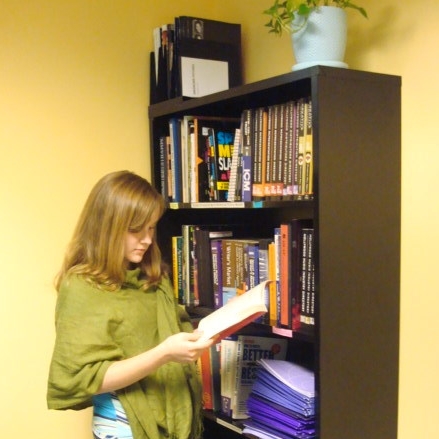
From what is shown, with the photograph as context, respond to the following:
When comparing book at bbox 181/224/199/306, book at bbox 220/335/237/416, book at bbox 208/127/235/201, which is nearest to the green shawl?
book at bbox 220/335/237/416

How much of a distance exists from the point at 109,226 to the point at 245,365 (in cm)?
64

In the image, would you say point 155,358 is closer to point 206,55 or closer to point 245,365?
point 245,365

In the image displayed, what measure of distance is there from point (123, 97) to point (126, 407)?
1.13m

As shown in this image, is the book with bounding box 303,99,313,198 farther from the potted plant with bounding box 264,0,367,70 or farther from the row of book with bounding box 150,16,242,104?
the row of book with bounding box 150,16,242,104

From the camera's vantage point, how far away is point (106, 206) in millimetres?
1571

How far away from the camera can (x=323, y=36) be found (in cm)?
151

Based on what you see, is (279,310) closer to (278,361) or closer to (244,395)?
(278,361)

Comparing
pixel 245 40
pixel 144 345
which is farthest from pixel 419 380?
pixel 245 40

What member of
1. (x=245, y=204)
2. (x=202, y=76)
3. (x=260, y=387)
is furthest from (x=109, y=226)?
(x=202, y=76)

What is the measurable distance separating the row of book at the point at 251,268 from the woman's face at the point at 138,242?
31 centimetres

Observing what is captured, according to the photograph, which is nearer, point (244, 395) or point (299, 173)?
point (299, 173)

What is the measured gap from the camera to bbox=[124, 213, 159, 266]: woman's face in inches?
62.9

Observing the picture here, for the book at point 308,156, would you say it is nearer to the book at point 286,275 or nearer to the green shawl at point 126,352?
the book at point 286,275

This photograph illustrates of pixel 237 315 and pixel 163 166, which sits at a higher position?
pixel 163 166
